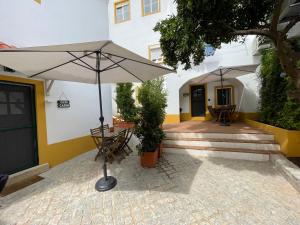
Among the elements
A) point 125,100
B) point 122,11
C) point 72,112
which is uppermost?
point 122,11

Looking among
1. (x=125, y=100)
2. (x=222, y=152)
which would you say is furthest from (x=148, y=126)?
(x=125, y=100)

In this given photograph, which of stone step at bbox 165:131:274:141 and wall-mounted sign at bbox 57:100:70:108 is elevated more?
wall-mounted sign at bbox 57:100:70:108

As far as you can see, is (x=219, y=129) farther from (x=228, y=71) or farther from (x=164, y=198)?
(x=164, y=198)

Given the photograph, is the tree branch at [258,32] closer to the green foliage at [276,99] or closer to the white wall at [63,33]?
the green foliage at [276,99]

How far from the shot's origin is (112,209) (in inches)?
112

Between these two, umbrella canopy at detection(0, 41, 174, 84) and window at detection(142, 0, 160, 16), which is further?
window at detection(142, 0, 160, 16)

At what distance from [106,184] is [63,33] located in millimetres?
4899

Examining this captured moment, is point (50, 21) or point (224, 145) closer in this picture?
point (50, 21)

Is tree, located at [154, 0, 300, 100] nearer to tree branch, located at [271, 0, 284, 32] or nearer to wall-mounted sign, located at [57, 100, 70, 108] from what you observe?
tree branch, located at [271, 0, 284, 32]

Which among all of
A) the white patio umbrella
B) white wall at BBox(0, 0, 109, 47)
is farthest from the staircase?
white wall at BBox(0, 0, 109, 47)

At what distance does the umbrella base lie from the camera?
346cm

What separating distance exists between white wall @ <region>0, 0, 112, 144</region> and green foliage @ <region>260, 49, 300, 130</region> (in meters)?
6.28

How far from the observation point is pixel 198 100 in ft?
31.6

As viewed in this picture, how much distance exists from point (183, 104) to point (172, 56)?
219 inches
